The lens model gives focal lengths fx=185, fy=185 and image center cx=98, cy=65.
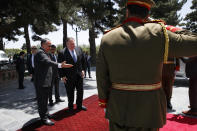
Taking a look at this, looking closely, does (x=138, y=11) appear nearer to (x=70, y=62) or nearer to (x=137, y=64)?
(x=137, y=64)

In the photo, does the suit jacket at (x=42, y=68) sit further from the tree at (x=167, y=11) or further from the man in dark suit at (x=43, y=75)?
the tree at (x=167, y=11)

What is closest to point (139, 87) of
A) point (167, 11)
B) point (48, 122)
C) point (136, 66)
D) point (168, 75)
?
point (136, 66)

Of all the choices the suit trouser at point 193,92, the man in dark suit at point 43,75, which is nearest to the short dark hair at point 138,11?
the man in dark suit at point 43,75

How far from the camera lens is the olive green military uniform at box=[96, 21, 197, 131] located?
Answer: 170 cm

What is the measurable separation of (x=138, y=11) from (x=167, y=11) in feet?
76.3

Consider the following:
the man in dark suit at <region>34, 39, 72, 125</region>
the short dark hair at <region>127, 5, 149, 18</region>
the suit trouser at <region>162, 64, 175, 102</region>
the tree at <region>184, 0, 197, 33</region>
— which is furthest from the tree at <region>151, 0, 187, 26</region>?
the short dark hair at <region>127, 5, 149, 18</region>

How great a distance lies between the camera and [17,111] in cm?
529

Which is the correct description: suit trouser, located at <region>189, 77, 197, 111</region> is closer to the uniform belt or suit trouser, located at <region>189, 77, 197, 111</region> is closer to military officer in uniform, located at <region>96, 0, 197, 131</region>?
military officer in uniform, located at <region>96, 0, 197, 131</region>

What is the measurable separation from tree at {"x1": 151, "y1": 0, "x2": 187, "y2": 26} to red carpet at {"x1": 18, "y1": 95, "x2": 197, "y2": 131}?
19370mm

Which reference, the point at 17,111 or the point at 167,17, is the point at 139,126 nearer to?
the point at 17,111

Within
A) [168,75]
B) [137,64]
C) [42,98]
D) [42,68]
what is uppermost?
[137,64]

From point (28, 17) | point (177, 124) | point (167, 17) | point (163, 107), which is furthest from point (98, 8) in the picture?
point (163, 107)

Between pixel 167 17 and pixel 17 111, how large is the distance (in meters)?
21.0

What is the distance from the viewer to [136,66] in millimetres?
1754
